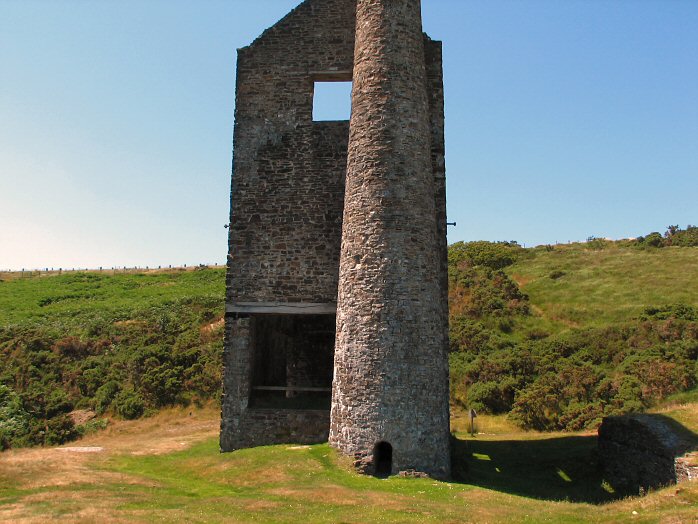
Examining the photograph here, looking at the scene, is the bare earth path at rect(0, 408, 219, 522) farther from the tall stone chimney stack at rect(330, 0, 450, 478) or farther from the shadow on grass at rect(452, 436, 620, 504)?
the shadow on grass at rect(452, 436, 620, 504)

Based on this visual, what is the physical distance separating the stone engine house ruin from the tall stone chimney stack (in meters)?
0.03

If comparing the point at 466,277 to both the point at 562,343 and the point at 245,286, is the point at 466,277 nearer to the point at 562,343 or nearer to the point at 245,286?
the point at 562,343

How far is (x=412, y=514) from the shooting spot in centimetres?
998

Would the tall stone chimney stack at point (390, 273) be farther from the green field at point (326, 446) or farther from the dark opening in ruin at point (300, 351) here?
the dark opening in ruin at point (300, 351)

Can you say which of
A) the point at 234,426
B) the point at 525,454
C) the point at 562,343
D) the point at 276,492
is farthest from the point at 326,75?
the point at 562,343

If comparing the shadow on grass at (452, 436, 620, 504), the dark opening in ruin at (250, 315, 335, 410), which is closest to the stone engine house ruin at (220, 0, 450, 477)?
the dark opening in ruin at (250, 315, 335, 410)

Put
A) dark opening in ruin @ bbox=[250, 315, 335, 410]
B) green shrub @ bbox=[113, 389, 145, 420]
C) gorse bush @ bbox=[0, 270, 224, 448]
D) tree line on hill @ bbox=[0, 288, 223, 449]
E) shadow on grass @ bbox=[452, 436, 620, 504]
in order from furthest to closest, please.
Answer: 1. gorse bush @ bbox=[0, 270, 224, 448]
2. green shrub @ bbox=[113, 389, 145, 420]
3. tree line on hill @ bbox=[0, 288, 223, 449]
4. dark opening in ruin @ bbox=[250, 315, 335, 410]
5. shadow on grass @ bbox=[452, 436, 620, 504]

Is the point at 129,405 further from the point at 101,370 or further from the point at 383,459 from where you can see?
the point at 383,459

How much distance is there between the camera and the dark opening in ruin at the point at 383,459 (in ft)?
42.8

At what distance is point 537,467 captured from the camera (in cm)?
1655

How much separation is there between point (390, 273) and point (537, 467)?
717 centimetres

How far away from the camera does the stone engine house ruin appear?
13.3 m

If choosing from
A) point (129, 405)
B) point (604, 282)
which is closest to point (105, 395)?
point (129, 405)

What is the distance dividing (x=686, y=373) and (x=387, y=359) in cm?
1570
